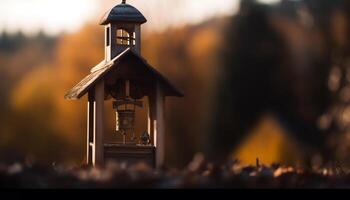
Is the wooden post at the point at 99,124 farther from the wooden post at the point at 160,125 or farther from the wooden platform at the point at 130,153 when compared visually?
the wooden post at the point at 160,125

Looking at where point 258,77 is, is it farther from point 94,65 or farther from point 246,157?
point 94,65

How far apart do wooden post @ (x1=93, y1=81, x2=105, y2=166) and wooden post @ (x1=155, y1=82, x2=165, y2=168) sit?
0.46m

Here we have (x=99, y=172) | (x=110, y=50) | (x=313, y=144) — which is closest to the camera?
(x=99, y=172)

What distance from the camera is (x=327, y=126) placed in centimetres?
493

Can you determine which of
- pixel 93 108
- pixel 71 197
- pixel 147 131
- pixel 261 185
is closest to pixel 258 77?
pixel 147 131

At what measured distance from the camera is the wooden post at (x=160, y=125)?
18.6 feet

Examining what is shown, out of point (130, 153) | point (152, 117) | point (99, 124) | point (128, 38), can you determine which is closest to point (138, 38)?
point (128, 38)

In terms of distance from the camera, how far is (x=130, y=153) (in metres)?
5.70

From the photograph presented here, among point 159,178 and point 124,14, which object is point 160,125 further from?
point 159,178

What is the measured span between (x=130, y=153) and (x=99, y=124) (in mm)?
360

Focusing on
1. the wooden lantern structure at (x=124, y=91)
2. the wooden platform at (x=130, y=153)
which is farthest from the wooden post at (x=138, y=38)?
the wooden platform at (x=130, y=153)

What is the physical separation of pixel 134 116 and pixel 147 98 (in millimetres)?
297

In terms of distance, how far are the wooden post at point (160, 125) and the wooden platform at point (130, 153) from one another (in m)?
0.06

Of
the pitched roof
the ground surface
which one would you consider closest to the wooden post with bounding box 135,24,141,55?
the pitched roof
